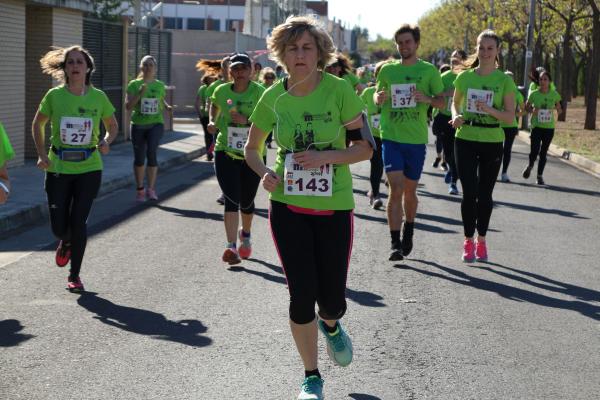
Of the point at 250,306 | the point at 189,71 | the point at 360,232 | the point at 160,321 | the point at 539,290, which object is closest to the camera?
the point at 160,321

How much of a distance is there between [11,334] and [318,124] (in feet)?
9.07

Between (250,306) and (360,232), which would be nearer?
(250,306)

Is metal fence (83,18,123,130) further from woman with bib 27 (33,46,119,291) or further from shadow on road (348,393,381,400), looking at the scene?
shadow on road (348,393,381,400)

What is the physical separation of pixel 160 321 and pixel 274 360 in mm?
1320

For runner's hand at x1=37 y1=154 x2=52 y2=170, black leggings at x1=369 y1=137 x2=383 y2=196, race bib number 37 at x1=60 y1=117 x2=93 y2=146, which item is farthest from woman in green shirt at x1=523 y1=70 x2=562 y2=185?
runner's hand at x1=37 y1=154 x2=52 y2=170

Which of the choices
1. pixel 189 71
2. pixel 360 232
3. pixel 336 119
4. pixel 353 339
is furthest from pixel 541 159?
pixel 189 71

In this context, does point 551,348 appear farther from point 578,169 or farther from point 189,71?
point 189,71

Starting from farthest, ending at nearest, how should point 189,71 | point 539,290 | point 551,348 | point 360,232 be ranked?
point 189,71, point 360,232, point 539,290, point 551,348

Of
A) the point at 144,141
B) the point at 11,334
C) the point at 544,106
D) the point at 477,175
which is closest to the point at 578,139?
the point at 544,106

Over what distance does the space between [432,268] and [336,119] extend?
4577 millimetres

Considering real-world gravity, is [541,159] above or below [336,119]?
below

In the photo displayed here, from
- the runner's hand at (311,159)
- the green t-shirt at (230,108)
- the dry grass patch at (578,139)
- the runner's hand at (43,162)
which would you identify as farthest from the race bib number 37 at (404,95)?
the dry grass patch at (578,139)

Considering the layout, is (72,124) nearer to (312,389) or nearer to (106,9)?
(312,389)

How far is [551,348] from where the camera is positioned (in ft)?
23.1
